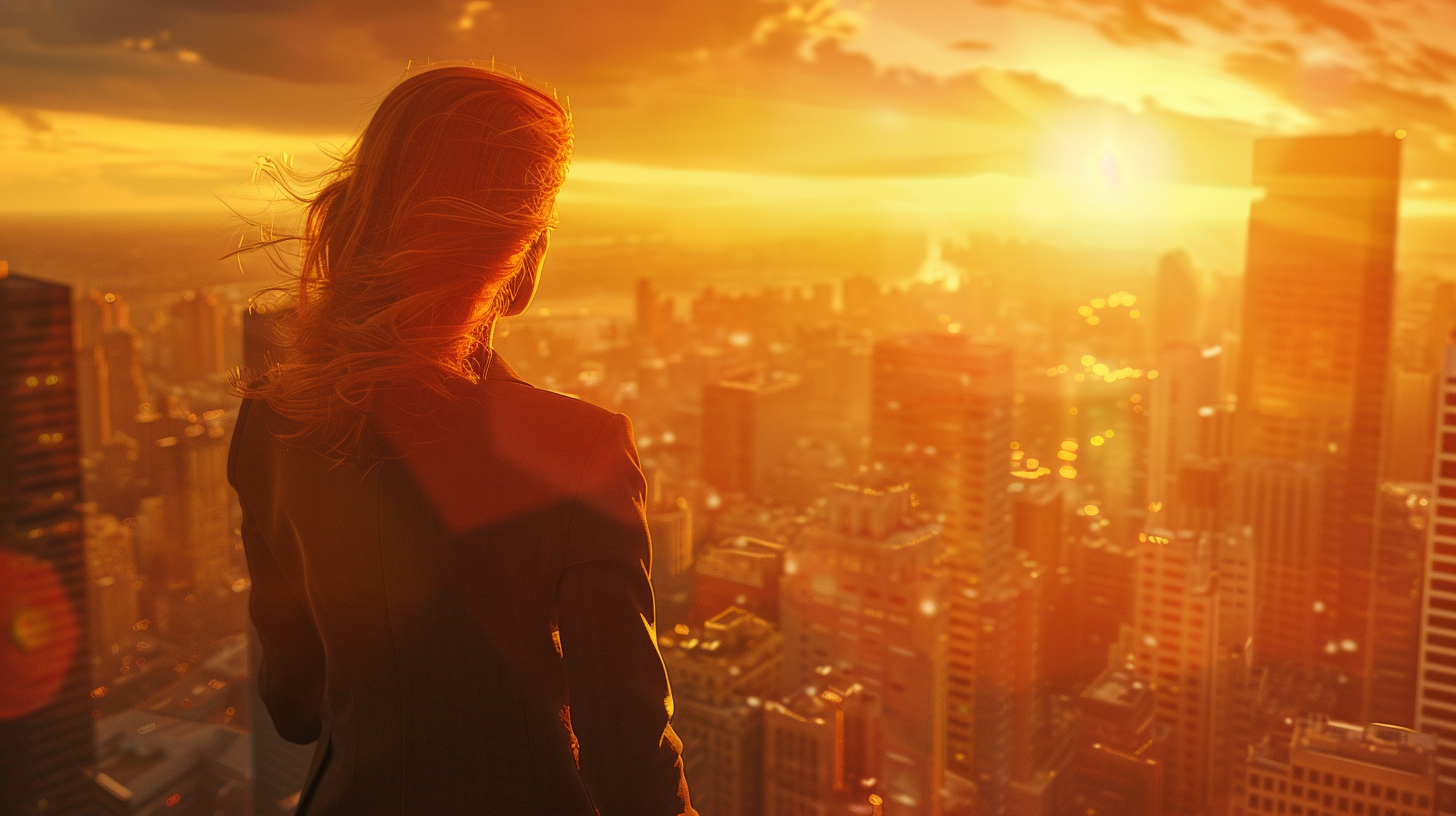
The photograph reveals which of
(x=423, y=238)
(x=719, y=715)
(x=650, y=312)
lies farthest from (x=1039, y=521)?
(x=423, y=238)

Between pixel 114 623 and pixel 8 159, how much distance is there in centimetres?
185

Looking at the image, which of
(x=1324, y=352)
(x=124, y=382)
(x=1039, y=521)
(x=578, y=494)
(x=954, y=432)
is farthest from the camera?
(x=1324, y=352)

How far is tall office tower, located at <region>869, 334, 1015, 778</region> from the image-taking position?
4578 millimetres

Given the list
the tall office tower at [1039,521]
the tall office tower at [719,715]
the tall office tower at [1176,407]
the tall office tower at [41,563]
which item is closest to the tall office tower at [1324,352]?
the tall office tower at [1176,407]

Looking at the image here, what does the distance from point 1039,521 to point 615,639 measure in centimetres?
446

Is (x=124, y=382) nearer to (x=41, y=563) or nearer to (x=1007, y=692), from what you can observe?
(x=41, y=563)

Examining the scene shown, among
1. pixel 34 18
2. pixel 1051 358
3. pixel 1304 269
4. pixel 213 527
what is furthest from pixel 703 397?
pixel 1304 269

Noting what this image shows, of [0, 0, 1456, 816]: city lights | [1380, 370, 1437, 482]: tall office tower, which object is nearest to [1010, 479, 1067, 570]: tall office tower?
[0, 0, 1456, 816]: city lights

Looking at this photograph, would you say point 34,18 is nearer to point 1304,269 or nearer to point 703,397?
point 703,397

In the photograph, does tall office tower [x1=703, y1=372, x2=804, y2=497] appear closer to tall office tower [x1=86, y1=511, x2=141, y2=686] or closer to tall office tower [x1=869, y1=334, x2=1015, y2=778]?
tall office tower [x1=869, y1=334, x2=1015, y2=778]

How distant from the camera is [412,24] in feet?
11.5

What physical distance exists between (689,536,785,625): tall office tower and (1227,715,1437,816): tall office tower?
1.49m

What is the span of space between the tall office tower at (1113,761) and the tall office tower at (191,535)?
326cm

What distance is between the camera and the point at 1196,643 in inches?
148
